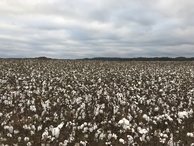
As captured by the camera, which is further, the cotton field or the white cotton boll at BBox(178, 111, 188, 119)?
the white cotton boll at BBox(178, 111, 188, 119)

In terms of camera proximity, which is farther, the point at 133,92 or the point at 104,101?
the point at 133,92

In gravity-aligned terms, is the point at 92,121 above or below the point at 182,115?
below

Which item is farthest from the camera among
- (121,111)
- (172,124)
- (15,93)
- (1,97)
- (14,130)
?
(15,93)

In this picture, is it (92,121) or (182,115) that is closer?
(92,121)

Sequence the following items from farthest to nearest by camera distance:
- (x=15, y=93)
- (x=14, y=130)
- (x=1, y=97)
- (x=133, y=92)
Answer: (x=133, y=92)
(x=15, y=93)
(x=1, y=97)
(x=14, y=130)

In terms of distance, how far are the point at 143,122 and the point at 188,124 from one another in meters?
1.71

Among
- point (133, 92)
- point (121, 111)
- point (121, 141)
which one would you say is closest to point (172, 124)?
point (121, 111)

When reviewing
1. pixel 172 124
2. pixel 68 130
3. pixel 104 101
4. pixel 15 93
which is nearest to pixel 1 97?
pixel 15 93

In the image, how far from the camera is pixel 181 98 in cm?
1842

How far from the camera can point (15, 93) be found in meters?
17.9

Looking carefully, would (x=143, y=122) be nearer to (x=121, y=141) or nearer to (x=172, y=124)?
(x=172, y=124)

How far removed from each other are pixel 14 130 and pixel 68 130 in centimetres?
178

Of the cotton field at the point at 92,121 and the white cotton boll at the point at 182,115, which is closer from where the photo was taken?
the cotton field at the point at 92,121

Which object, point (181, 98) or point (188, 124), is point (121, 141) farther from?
point (181, 98)
